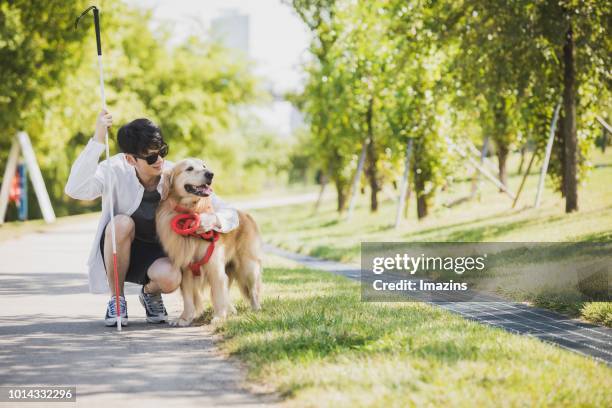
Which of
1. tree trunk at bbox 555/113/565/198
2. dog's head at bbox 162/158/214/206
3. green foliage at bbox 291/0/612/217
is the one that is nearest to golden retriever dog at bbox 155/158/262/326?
dog's head at bbox 162/158/214/206

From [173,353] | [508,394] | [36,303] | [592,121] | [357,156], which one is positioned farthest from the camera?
[357,156]

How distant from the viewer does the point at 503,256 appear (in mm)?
10039

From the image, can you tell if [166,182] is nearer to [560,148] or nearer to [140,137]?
[140,137]

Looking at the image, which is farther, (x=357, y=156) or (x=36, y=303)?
(x=357, y=156)

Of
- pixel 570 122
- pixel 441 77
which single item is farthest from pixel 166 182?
pixel 441 77

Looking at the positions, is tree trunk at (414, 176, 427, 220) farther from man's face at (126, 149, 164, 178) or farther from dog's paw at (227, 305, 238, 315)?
man's face at (126, 149, 164, 178)

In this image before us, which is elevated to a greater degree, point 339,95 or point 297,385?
point 339,95

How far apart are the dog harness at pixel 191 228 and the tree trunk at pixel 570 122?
7.80 metres

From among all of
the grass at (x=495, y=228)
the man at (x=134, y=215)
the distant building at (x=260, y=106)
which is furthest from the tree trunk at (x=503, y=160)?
the man at (x=134, y=215)

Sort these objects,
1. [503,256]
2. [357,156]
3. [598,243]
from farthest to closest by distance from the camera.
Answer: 1. [357,156]
2. [503,256]
3. [598,243]

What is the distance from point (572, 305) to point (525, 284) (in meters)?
1.08

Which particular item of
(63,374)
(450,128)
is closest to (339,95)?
(450,128)

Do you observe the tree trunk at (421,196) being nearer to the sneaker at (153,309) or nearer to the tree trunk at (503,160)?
the tree trunk at (503,160)

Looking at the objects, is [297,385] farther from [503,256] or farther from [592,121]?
[592,121]
